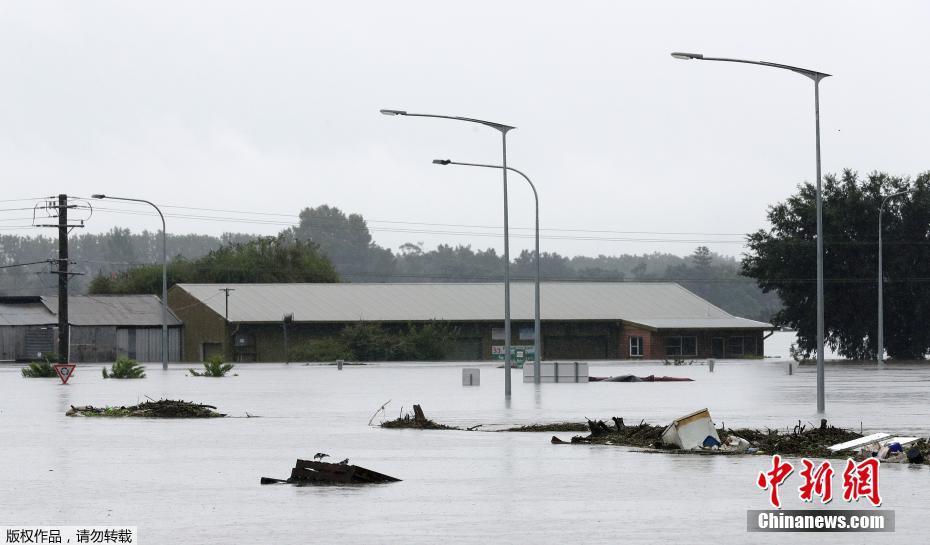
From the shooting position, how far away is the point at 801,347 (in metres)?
92.7

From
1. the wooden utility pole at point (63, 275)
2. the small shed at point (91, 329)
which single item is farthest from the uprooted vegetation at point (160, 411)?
the small shed at point (91, 329)

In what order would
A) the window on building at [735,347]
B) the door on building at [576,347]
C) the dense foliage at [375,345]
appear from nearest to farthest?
1. the dense foliage at [375,345]
2. the door on building at [576,347]
3. the window on building at [735,347]

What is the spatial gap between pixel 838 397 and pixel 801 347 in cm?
5621

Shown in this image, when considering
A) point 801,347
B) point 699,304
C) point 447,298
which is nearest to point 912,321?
point 801,347

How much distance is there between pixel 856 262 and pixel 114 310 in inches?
2003

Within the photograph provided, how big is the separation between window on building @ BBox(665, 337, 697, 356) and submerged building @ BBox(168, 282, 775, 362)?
73 millimetres

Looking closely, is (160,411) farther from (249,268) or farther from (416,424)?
(249,268)

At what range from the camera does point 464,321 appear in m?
104

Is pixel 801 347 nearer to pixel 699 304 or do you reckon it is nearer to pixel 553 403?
pixel 699 304

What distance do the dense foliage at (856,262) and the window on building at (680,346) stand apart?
586 inches

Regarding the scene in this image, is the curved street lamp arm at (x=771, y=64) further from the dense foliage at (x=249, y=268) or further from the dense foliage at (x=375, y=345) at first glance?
the dense foliage at (x=249, y=268)

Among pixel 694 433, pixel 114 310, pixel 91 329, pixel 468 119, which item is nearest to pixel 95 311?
pixel 114 310

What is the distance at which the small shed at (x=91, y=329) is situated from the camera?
96.6 metres

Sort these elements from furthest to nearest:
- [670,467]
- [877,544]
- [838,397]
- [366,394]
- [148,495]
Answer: [366,394], [838,397], [670,467], [148,495], [877,544]
